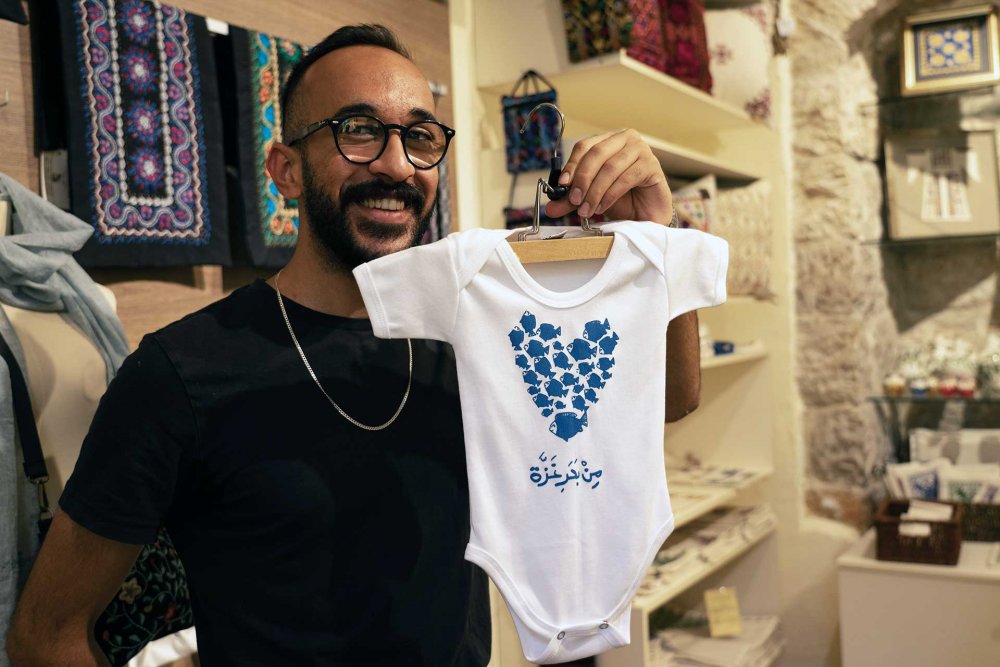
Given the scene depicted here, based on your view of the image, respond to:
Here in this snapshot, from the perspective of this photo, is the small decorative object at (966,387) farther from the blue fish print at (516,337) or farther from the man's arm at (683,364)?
the blue fish print at (516,337)

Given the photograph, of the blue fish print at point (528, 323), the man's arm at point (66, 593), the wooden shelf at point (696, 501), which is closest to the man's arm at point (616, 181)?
the blue fish print at point (528, 323)

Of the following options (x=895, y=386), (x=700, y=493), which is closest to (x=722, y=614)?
(x=700, y=493)

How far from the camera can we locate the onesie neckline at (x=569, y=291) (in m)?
1.10

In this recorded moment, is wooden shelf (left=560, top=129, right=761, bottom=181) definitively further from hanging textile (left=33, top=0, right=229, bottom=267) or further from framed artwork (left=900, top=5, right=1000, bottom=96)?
hanging textile (left=33, top=0, right=229, bottom=267)

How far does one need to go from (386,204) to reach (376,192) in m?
0.02

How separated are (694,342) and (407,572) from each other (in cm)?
53

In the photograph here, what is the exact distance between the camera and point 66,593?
1139mm

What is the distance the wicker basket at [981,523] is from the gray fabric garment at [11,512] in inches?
117

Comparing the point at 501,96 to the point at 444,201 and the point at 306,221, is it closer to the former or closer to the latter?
the point at 444,201

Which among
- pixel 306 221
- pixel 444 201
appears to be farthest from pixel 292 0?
pixel 306 221

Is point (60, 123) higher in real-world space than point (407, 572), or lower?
higher

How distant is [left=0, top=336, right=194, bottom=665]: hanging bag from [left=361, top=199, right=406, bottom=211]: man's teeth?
0.54m

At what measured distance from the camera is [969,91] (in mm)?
3350

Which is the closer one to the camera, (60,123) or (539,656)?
(539,656)
